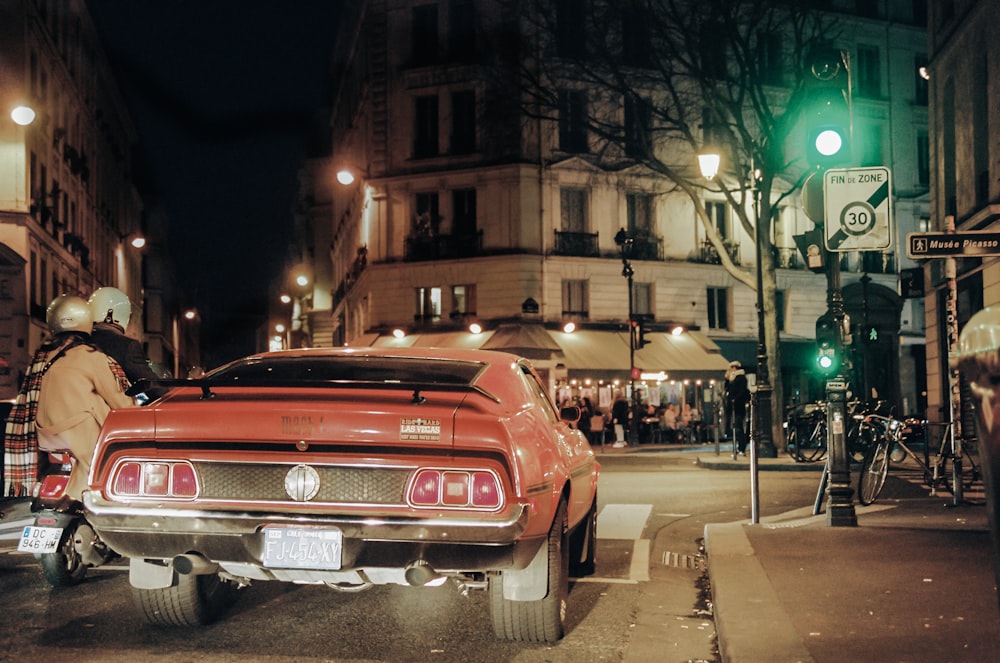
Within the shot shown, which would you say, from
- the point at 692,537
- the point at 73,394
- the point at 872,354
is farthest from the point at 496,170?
the point at 73,394

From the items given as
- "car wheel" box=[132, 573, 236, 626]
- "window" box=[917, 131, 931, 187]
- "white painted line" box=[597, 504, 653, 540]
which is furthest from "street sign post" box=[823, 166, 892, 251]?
"window" box=[917, 131, 931, 187]

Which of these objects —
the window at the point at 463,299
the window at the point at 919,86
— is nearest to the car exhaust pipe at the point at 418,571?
the window at the point at 463,299

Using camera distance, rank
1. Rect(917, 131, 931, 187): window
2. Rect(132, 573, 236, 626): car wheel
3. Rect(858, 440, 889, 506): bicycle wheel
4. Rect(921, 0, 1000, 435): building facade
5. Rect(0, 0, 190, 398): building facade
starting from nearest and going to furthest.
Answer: Rect(132, 573, 236, 626): car wheel → Rect(858, 440, 889, 506): bicycle wheel → Rect(921, 0, 1000, 435): building facade → Rect(0, 0, 190, 398): building facade → Rect(917, 131, 931, 187): window

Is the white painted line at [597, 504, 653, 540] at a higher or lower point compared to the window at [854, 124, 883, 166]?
lower

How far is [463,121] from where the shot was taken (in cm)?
4103

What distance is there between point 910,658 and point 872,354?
136 ft

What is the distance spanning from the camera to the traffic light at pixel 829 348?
34.2 ft

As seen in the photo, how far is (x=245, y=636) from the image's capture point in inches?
221

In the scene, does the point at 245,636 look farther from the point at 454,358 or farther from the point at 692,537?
the point at 692,537

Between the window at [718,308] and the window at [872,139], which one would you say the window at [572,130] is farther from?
the window at [872,139]

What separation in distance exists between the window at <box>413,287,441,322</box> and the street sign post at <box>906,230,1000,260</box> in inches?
1275

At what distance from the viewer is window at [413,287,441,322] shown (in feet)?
133

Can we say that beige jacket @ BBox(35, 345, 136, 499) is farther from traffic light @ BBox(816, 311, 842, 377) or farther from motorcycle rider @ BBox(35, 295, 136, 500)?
traffic light @ BBox(816, 311, 842, 377)

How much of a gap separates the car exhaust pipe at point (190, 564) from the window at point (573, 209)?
117 feet
